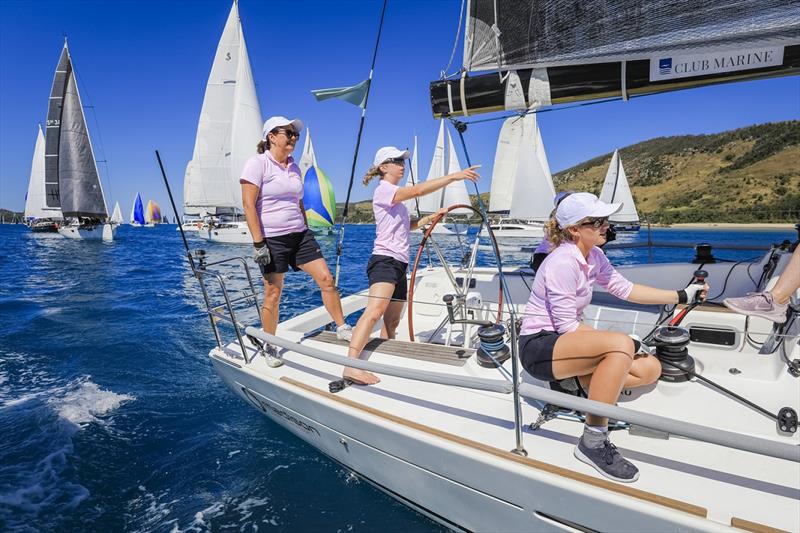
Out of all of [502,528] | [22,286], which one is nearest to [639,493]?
[502,528]

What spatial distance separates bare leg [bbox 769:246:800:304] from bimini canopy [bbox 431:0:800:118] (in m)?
1.24

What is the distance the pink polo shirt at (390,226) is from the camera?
2908 mm

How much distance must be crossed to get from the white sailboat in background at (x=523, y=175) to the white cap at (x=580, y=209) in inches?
679

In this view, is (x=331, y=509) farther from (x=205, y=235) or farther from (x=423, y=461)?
(x=205, y=235)

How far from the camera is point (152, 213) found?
271 feet

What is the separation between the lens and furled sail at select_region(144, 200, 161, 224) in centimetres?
8162

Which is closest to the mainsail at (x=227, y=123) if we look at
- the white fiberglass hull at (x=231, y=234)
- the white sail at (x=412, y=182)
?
the white fiberglass hull at (x=231, y=234)

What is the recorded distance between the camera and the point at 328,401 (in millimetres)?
2480

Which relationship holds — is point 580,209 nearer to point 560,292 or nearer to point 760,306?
point 560,292

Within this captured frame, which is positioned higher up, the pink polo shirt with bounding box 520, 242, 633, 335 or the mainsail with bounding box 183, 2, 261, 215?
the mainsail with bounding box 183, 2, 261, 215

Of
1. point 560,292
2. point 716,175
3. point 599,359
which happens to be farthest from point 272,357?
point 716,175

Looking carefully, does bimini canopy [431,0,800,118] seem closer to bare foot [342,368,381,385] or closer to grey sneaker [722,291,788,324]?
grey sneaker [722,291,788,324]

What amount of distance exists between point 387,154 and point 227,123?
24109 mm

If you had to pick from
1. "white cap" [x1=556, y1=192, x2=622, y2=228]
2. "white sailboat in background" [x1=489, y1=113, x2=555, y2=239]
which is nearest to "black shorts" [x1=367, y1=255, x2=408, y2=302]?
"white cap" [x1=556, y1=192, x2=622, y2=228]
